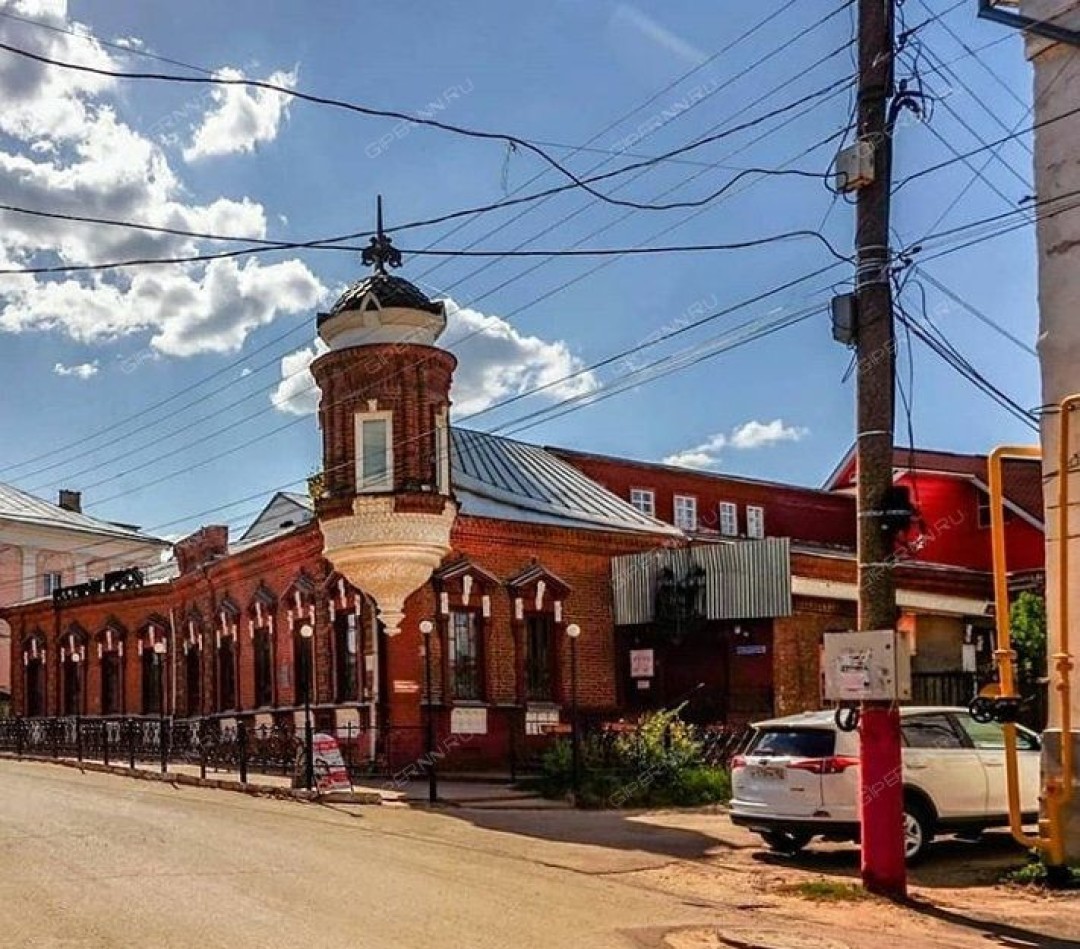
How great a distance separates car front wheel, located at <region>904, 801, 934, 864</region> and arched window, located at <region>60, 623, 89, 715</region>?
30.5 metres

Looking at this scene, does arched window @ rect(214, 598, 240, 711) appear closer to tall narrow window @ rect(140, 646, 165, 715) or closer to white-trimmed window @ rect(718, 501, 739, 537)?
tall narrow window @ rect(140, 646, 165, 715)

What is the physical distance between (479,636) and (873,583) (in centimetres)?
1562

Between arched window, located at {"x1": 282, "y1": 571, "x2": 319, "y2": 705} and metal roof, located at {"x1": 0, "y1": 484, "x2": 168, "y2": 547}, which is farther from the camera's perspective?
metal roof, located at {"x1": 0, "y1": 484, "x2": 168, "y2": 547}

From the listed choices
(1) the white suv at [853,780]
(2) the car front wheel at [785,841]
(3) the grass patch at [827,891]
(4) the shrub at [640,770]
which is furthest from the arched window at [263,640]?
(3) the grass patch at [827,891]

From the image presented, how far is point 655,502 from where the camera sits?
39.2m

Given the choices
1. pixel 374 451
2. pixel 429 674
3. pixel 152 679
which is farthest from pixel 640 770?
pixel 152 679

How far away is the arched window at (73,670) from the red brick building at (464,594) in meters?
6.84

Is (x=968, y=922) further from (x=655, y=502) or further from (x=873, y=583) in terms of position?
(x=655, y=502)

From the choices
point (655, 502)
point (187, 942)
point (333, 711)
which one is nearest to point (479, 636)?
point (333, 711)

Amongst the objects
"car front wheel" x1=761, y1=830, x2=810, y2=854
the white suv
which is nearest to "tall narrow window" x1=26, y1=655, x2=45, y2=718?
"car front wheel" x1=761, y1=830, x2=810, y2=854

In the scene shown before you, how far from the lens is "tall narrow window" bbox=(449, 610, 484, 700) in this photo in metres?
27.1

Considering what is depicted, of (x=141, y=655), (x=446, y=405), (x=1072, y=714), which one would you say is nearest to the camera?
(x=1072, y=714)

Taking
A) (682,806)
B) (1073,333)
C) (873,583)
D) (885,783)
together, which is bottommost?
(682,806)

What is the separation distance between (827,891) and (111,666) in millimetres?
30484
